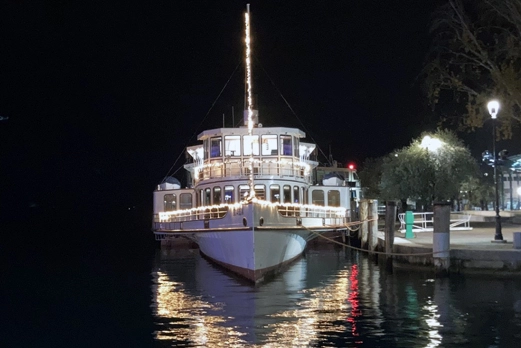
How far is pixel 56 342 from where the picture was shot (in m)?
14.8

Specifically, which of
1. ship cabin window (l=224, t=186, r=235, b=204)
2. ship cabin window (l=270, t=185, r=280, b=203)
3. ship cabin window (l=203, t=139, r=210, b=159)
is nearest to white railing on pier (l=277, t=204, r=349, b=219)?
ship cabin window (l=270, t=185, r=280, b=203)

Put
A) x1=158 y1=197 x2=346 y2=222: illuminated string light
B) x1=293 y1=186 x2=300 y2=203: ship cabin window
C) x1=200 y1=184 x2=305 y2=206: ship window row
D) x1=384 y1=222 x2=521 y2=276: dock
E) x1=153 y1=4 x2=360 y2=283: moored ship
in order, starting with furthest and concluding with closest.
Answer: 1. x1=293 y1=186 x2=300 y2=203: ship cabin window
2. x1=200 y1=184 x2=305 y2=206: ship window row
3. x1=158 y1=197 x2=346 y2=222: illuminated string light
4. x1=153 y1=4 x2=360 y2=283: moored ship
5. x1=384 y1=222 x2=521 y2=276: dock

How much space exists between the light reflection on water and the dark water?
3cm

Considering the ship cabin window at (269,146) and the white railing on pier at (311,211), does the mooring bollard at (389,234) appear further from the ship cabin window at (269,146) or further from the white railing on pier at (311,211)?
the ship cabin window at (269,146)

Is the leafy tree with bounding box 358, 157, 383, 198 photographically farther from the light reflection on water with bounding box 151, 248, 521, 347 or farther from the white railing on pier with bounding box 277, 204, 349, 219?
the light reflection on water with bounding box 151, 248, 521, 347

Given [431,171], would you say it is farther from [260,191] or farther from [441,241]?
[441,241]

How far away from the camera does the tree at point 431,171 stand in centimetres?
4881

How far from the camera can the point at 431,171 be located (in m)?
48.8

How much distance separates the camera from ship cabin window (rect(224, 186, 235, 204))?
30.1 metres

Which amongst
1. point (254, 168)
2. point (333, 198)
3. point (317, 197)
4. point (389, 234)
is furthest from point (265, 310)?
point (333, 198)

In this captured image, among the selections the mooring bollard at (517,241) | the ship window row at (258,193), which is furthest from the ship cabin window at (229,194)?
the mooring bollard at (517,241)

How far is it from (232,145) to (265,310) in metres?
14.2

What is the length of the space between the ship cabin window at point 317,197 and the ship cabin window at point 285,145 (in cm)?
578

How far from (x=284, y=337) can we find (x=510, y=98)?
647 inches
